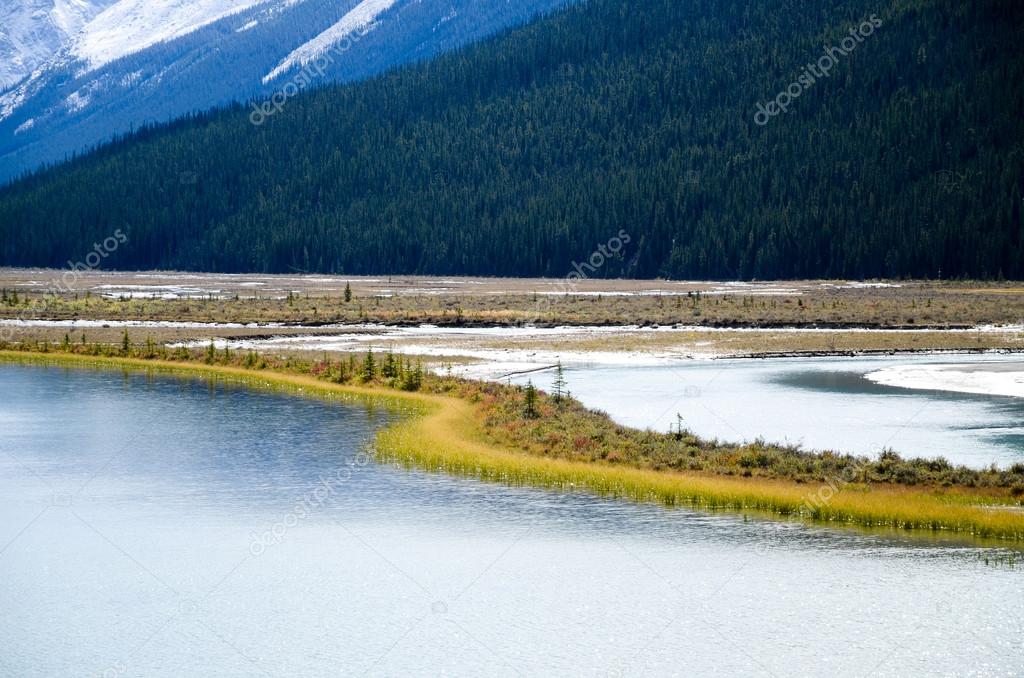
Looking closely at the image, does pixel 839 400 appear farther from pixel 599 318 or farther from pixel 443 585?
pixel 599 318

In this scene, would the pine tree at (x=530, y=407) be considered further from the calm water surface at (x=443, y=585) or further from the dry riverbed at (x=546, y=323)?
the dry riverbed at (x=546, y=323)

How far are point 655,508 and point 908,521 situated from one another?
6.00 m

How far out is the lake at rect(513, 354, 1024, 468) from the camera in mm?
40188

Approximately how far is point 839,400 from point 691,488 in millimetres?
19126

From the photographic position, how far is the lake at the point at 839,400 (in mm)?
40188

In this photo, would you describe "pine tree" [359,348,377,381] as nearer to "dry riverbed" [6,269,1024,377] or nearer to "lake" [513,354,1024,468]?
"dry riverbed" [6,269,1024,377]

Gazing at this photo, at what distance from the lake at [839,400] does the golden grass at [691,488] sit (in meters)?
5.20

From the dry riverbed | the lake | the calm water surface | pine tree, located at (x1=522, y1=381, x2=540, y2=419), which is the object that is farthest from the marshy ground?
the calm water surface

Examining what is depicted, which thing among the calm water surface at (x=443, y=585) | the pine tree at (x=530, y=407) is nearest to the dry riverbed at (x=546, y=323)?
the pine tree at (x=530, y=407)

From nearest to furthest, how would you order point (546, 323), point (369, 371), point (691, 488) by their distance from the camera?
point (691, 488) → point (369, 371) → point (546, 323)

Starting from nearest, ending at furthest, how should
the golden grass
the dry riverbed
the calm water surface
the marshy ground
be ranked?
the calm water surface < the golden grass < the dry riverbed < the marshy ground

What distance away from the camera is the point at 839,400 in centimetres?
5066

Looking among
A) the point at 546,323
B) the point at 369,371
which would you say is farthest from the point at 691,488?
the point at 546,323

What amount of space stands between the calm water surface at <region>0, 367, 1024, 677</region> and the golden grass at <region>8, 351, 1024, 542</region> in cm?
123
